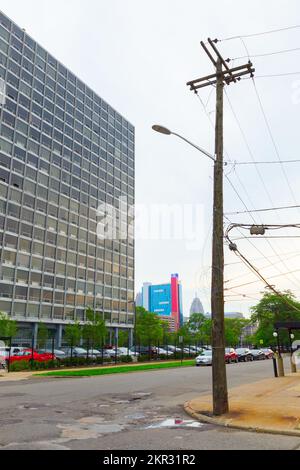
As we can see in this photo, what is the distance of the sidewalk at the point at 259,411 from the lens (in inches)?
355

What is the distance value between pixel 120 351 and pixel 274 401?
37.8 m

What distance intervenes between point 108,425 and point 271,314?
8430 centimetres

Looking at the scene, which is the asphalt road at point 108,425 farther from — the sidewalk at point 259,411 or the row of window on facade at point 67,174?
the row of window on facade at point 67,174

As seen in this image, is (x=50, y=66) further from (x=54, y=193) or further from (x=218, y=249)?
(x=218, y=249)

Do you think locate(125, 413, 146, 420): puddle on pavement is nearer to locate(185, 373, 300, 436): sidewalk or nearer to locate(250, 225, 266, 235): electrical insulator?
locate(185, 373, 300, 436): sidewalk

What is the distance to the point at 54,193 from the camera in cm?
7244

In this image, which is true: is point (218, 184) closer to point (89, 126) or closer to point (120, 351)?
point (120, 351)

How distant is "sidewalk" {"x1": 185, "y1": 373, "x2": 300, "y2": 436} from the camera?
29.6 feet

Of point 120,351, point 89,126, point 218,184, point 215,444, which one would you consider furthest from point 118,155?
point 215,444

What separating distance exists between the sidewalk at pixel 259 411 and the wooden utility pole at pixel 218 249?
2.09 ft

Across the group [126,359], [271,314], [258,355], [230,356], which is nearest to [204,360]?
[230,356]

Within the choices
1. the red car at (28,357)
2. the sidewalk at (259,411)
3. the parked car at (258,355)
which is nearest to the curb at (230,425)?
the sidewalk at (259,411)

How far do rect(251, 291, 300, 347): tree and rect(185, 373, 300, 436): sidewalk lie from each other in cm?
7300
